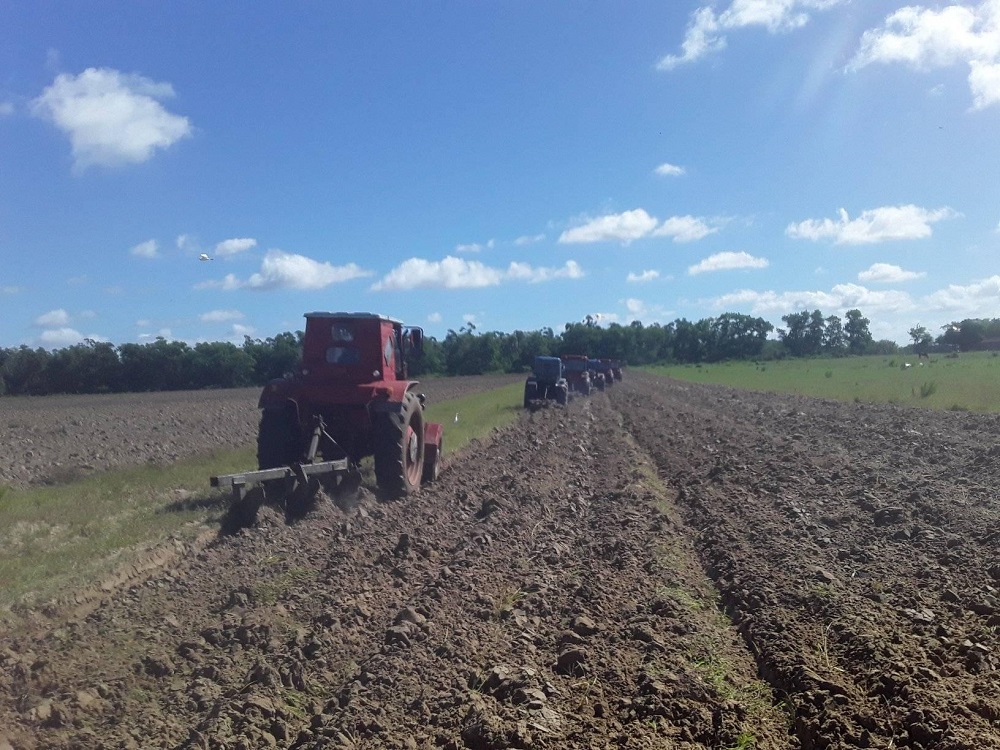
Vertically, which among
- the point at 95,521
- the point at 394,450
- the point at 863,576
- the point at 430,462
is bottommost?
the point at 863,576

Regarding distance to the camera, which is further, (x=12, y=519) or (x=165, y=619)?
(x=12, y=519)

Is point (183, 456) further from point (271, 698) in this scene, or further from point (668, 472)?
point (271, 698)

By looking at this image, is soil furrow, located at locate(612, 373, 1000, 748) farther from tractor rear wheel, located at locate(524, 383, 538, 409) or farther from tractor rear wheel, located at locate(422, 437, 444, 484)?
tractor rear wheel, located at locate(524, 383, 538, 409)

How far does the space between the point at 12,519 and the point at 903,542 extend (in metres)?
9.93

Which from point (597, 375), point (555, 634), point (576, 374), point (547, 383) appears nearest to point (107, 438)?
point (547, 383)

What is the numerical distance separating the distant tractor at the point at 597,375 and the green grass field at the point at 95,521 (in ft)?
93.2

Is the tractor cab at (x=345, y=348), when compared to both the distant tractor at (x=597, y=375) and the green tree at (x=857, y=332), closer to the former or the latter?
the distant tractor at (x=597, y=375)

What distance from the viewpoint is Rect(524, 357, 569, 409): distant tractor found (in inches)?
1260

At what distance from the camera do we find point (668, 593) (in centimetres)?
658

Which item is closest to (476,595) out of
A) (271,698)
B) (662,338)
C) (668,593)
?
(668,593)

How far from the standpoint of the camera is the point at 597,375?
4491 centimetres

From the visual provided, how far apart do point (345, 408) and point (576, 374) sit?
2709 cm

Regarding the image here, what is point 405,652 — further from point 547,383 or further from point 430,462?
point 547,383

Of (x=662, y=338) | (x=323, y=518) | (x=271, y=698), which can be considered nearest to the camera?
(x=271, y=698)
